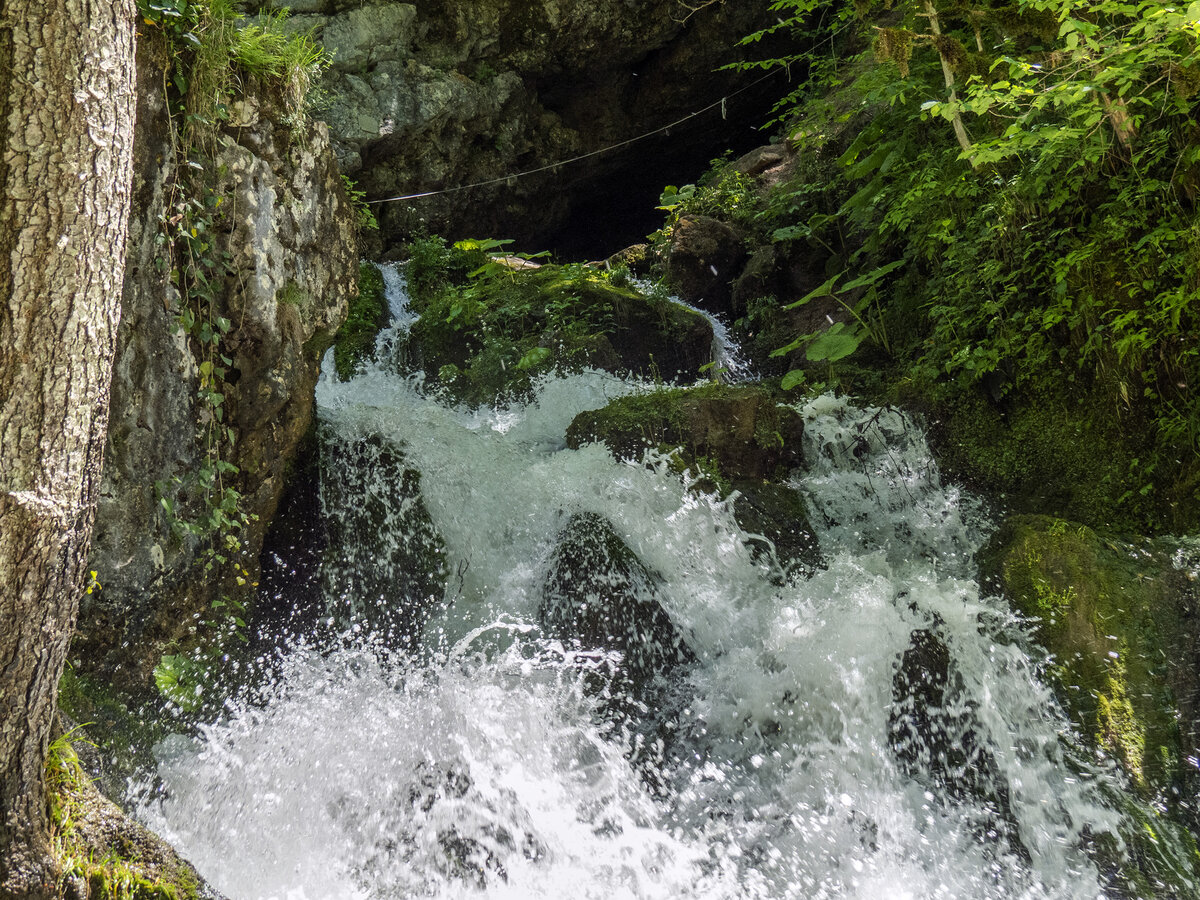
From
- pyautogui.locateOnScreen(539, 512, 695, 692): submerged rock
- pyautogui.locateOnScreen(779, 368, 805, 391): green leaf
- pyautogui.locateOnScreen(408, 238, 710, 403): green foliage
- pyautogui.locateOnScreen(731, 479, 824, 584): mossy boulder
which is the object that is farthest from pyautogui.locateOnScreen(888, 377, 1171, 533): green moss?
pyautogui.locateOnScreen(408, 238, 710, 403): green foliage

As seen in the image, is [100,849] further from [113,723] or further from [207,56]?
[207,56]

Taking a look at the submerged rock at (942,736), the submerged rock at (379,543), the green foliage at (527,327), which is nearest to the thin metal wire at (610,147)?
the green foliage at (527,327)

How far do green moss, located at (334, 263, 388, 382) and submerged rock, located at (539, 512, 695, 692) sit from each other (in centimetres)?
304

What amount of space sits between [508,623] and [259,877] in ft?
5.68

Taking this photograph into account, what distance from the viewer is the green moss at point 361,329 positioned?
6.57m

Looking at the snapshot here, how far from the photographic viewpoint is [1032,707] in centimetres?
362

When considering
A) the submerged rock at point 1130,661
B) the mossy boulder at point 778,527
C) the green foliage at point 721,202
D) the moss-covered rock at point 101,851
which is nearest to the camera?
the moss-covered rock at point 101,851

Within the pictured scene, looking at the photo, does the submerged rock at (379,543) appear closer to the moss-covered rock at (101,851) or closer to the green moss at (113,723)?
the green moss at (113,723)

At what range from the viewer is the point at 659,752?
12.4 ft

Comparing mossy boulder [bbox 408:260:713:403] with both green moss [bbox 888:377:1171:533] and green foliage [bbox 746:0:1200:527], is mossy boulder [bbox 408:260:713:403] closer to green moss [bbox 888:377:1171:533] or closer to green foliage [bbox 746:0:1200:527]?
green foliage [bbox 746:0:1200:527]

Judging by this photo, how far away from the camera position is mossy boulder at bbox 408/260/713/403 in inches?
260

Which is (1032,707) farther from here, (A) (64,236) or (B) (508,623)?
(A) (64,236)

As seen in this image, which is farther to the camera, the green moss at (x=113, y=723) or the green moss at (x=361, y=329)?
the green moss at (x=361, y=329)

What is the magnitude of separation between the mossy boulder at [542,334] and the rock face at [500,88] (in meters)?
3.02
